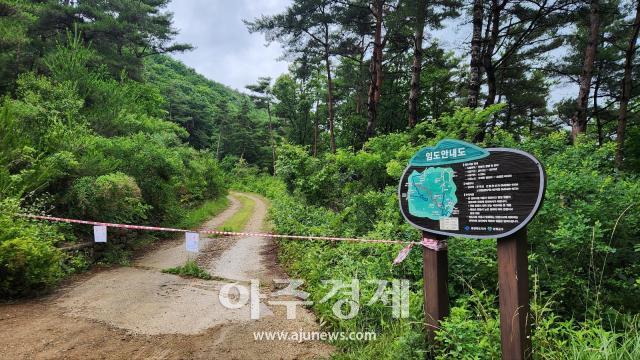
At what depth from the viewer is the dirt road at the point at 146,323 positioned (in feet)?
11.9

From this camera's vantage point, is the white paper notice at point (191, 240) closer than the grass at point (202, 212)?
Yes

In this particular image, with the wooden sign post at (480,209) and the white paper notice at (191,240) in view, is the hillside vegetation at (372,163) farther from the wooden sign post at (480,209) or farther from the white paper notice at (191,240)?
the white paper notice at (191,240)

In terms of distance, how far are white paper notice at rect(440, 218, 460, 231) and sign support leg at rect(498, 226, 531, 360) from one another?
16.3 inches

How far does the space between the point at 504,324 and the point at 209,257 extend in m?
7.67

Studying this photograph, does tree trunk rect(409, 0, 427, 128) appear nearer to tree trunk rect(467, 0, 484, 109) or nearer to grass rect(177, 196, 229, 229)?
tree trunk rect(467, 0, 484, 109)

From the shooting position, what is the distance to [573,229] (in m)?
3.26

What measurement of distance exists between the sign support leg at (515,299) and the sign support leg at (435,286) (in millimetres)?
615

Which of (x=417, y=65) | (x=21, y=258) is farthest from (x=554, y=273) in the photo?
(x=417, y=65)

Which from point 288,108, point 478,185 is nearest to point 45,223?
point 478,185

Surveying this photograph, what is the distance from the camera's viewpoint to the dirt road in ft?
11.9

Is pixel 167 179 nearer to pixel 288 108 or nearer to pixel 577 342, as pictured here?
pixel 577 342

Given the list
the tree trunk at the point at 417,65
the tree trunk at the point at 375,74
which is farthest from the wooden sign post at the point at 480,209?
the tree trunk at the point at 375,74

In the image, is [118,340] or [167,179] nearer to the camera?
[118,340]

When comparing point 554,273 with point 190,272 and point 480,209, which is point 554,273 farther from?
point 190,272
